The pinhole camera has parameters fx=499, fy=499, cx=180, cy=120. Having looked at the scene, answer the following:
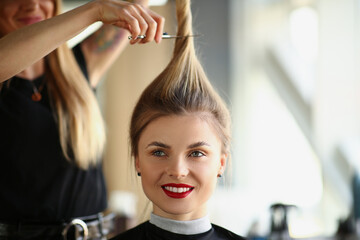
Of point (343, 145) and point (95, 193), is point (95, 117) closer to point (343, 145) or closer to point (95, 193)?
point (95, 193)

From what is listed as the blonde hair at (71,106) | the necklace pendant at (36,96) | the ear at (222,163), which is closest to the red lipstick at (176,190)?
the ear at (222,163)

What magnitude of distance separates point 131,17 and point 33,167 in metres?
0.65

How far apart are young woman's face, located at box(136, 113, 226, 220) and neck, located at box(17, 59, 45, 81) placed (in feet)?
1.82

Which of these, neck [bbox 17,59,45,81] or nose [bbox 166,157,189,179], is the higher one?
neck [bbox 17,59,45,81]

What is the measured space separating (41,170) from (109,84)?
255 centimetres

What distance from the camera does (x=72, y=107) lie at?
1550mm

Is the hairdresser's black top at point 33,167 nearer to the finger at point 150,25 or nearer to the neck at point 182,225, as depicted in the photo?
the neck at point 182,225

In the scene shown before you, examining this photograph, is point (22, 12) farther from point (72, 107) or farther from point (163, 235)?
point (163, 235)

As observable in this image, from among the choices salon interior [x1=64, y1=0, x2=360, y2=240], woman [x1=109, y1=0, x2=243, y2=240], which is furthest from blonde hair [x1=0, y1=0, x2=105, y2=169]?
salon interior [x1=64, y1=0, x2=360, y2=240]

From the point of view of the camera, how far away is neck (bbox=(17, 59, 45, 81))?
1.56 m

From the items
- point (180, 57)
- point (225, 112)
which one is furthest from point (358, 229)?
point (180, 57)

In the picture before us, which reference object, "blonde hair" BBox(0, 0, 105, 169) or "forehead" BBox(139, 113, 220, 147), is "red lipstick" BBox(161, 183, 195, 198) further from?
"blonde hair" BBox(0, 0, 105, 169)

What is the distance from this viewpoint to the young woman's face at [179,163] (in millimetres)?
1163

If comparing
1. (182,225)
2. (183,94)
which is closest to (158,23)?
(183,94)
